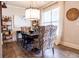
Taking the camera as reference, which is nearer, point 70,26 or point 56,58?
point 56,58

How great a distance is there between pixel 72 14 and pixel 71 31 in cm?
79

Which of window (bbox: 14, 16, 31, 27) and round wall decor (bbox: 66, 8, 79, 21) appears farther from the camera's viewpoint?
window (bbox: 14, 16, 31, 27)

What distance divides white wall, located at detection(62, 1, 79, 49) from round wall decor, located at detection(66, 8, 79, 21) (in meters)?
0.14

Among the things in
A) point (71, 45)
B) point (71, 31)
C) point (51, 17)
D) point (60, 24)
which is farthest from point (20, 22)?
point (71, 45)

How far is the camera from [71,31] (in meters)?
4.68

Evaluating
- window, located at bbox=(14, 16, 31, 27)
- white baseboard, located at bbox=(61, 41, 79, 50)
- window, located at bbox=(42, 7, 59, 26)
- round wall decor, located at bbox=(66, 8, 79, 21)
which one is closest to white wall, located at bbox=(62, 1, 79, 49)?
white baseboard, located at bbox=(61, 41, 79, 50)

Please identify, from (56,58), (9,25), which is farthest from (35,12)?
(9,25)

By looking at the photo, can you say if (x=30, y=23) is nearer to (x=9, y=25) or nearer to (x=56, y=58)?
(x=9, y=25)

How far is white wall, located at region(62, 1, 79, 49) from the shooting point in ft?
14.5

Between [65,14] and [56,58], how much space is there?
2507 millimetres

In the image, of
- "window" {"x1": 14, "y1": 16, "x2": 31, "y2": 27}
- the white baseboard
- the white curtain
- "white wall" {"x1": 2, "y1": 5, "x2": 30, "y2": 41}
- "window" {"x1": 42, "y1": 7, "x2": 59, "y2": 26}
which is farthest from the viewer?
"window" {"x1": 14, "y1": 16, "x2": 31, "y2": 27}

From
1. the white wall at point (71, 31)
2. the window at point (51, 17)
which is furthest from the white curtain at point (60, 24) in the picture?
the window at point (51, 17)

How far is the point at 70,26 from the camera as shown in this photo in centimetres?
471

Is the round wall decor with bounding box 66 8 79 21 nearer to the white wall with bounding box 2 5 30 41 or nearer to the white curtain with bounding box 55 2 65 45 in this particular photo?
the white curtain with bounding box 55 2 65 45
